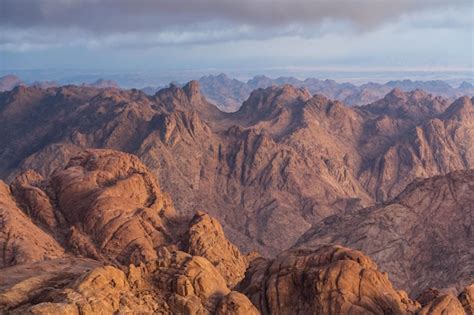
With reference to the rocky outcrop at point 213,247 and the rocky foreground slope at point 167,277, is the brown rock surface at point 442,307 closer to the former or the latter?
the rocky foreground slope at point 167,277

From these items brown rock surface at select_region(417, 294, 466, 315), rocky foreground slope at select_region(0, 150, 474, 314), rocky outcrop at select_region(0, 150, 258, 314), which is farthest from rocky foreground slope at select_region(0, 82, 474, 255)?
brown rock surface at select_region(417, 294, 466, 315)

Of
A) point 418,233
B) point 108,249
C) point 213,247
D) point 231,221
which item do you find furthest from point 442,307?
point 231,221

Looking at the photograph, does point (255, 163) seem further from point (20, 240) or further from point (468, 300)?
point (468, 300)

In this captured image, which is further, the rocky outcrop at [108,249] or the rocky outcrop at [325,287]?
the rocky outcrop at [325,287]

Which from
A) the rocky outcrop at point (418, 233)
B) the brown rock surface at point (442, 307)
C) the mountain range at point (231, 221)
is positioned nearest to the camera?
the mountain range at point (231, 221)

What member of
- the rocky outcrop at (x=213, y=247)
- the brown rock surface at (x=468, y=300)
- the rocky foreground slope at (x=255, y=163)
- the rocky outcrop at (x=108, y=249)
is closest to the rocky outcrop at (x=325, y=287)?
the rocky outcrop at (x=108, y=249)

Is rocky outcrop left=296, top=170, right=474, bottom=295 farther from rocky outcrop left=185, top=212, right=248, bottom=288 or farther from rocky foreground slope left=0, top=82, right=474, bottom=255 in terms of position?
rocky foreground slope left=0, top=82, right=474, bottom=255
